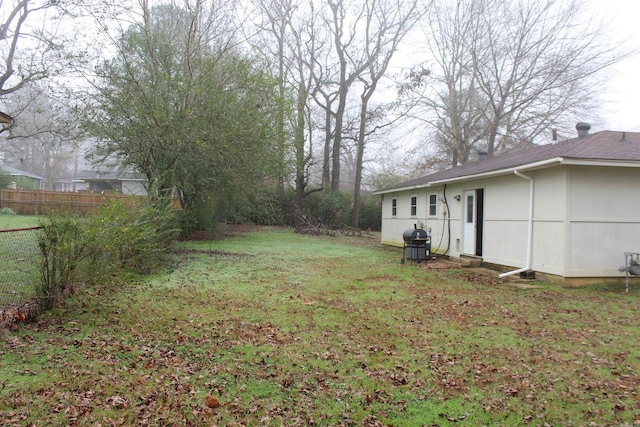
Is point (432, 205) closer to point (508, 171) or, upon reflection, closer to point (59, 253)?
point (508, 171)

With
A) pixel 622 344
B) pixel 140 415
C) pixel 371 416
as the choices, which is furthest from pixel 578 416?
pixel 140 415

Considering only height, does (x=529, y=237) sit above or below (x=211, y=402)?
above

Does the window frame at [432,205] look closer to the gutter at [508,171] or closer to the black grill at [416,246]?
the gutter at [508,171]

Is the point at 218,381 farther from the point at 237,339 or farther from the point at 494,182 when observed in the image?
the point at 494,182

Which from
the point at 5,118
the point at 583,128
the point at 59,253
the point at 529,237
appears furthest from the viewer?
the point at 583,128

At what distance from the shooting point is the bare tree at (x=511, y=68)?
59.9ft

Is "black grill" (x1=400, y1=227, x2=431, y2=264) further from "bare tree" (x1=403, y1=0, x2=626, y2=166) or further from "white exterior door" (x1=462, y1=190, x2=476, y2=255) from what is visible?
"bare tree" (x1=403, y1=0, x2=626, y2=166)

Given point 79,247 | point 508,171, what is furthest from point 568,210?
point 79,247

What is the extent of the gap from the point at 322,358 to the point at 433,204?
9.81 meters

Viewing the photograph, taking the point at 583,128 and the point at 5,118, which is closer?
the point at 5,118

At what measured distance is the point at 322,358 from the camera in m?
4.26

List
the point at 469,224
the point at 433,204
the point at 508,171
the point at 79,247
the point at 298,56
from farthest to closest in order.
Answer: the point at 298,56, the point at 433,204, the point at 469,224, the point at 508,171, the point at 79,247

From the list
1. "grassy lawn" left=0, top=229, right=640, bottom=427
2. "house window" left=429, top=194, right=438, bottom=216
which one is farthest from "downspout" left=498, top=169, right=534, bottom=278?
"house window" left=429, top=194, right=438, bottom=216

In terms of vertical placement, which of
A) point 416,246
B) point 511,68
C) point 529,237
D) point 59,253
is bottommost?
point 416,246
